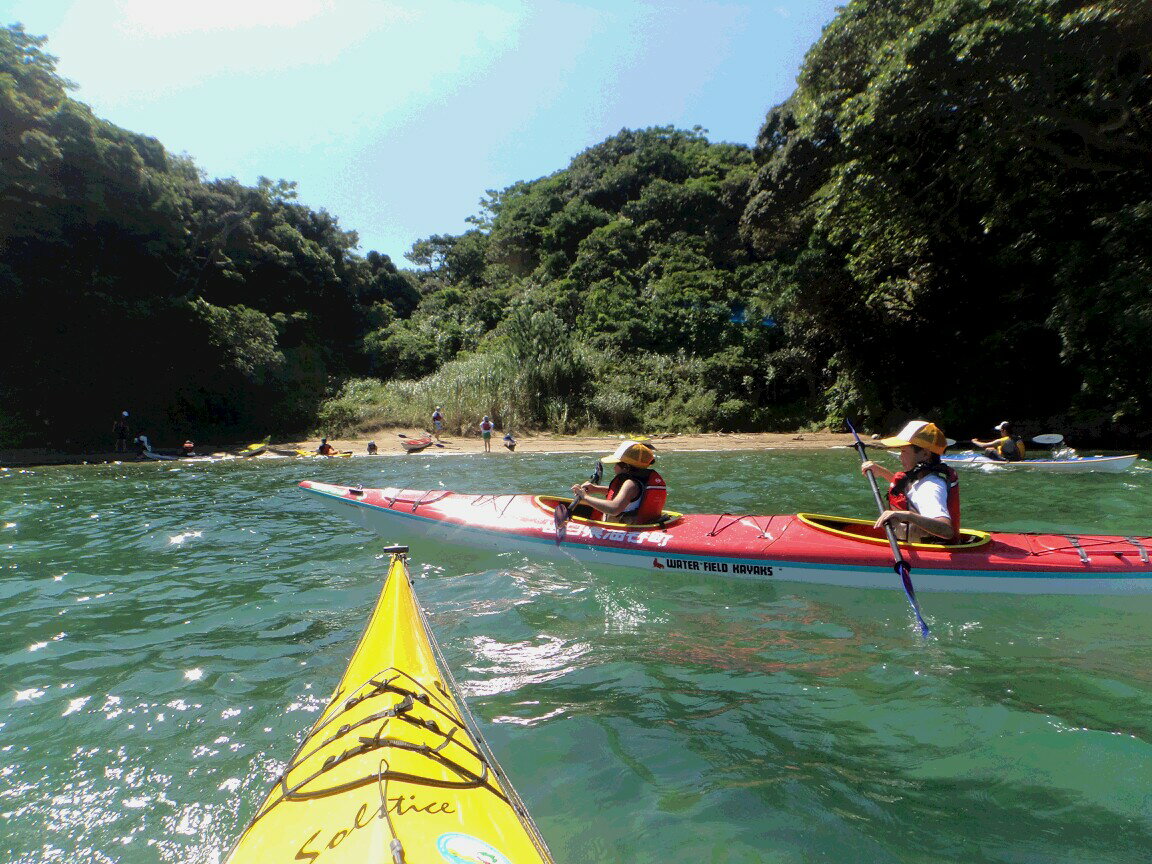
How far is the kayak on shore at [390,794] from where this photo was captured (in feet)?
5.93

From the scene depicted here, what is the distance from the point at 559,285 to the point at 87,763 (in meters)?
28.7

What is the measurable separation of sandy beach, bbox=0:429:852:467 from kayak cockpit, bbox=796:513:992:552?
12.5 m

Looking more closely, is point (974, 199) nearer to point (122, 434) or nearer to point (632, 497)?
point (632, 497)

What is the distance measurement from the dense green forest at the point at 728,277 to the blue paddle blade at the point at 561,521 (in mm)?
11583

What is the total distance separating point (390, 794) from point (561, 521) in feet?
15.3

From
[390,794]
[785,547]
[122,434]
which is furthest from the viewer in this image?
[122,434]

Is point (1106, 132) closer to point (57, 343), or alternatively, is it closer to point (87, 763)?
point (87, 763)

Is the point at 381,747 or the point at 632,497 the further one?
the point at 632,497

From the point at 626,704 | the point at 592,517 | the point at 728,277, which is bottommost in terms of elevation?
the point at 626,704

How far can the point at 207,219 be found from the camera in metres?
25.3

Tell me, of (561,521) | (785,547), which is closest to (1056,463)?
(785,547)

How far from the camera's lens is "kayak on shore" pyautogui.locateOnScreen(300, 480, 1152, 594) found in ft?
16.9

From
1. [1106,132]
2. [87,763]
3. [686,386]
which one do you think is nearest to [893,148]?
[1106,132]

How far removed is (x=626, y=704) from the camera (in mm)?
3850
